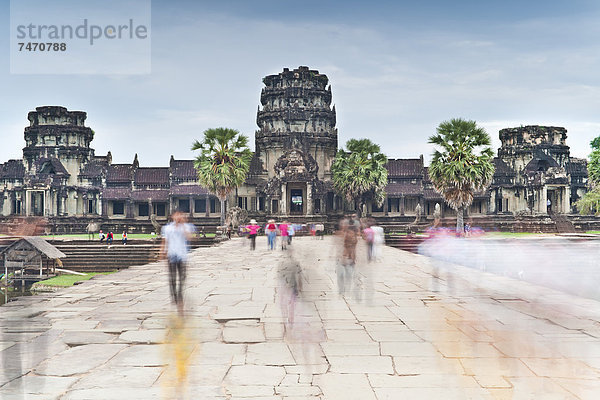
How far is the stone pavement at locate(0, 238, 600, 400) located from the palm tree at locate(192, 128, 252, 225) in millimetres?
26857

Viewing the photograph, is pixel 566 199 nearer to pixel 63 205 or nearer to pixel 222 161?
pixel 222 161

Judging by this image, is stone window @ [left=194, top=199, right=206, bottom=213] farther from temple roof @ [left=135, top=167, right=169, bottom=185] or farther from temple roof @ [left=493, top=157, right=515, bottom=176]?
temple roof @ [left=493, top=157, right=515, bottom=176]

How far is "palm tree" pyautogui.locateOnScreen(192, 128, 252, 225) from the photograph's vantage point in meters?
39.1

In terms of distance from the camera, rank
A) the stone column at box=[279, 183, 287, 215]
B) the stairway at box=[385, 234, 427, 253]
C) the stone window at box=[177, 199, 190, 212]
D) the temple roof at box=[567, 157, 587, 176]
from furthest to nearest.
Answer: the temple roof at box=[567, 157, 587, 176] < the stone window at box=[177, 199, 190, 212] < the stone column at box=[279, 183, 287, 215] < the stairway at box=[385, 234, 427, 253]

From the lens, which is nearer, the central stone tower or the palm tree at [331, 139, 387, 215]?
the palm tree at [331, 139, 387, 215]

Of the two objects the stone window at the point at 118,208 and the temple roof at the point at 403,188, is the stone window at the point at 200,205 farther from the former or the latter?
the temple roof at the point at 403,188

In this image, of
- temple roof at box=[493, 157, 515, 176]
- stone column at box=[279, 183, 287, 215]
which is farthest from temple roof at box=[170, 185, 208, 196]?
temple roof at box=[493, 157, 515, 176]

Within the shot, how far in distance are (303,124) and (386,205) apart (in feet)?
36.3

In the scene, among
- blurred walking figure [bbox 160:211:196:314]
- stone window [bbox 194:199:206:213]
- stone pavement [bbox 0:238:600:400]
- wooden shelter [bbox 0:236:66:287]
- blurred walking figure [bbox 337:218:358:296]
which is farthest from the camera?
stone window [bbox 194:199:206:213]

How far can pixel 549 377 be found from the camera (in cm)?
579

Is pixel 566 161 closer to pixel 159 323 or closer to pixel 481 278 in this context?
pixel 481 278

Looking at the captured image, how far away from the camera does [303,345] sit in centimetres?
715

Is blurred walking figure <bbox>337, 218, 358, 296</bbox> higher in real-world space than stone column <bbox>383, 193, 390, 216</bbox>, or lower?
lower

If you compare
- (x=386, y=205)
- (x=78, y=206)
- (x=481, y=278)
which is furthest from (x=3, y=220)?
(x=481, y=278)
